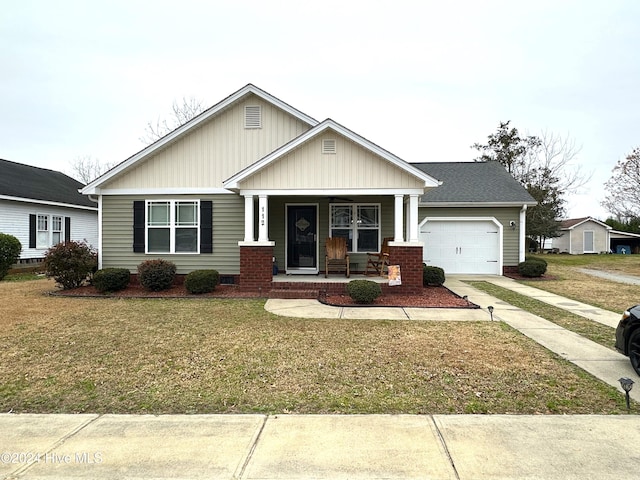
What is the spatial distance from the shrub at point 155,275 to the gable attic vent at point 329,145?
529 centimetres

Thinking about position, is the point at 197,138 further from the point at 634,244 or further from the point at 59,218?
the point at 634,244

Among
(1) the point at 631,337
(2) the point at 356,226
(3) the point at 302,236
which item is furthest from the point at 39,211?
(1) the point at 631,337

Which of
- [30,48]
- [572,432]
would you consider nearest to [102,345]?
[572,432]

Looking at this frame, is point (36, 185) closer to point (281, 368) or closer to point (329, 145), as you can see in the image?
point (329, 145)

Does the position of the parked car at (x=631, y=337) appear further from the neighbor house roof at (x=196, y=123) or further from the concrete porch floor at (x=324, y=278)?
the neighbor house roof at (x=196, y=123)

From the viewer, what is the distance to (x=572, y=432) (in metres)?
3.36

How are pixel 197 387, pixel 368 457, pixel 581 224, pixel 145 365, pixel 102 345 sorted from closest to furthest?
pixel 368 457
pixel 197 387
pixel 145 365
pixel 102 345
pixel 581 224

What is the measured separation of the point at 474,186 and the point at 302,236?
25.3ft

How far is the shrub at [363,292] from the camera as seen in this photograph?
8.93 metres

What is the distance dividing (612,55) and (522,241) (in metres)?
7.81

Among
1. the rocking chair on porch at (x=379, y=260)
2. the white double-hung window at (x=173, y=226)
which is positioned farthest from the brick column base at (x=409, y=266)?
the white double-hung window at (x=173, y=226)

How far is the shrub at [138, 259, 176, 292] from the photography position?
10.6 meters

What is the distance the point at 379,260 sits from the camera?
11883 mm

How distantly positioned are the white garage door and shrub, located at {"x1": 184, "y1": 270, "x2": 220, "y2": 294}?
829 centimetres
